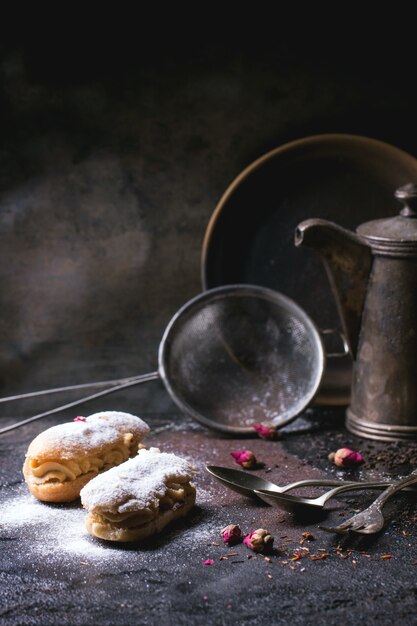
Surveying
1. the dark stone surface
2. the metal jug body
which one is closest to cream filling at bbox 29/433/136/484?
the dark stone surface

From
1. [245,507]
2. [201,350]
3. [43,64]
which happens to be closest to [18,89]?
[43,64]

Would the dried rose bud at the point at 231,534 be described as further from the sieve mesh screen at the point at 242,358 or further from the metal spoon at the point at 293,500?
the sieve mesh screen at the point at 242,358

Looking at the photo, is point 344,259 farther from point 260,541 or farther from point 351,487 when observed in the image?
point 260,541

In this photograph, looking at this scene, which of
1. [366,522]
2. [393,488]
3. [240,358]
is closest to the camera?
[366,522]

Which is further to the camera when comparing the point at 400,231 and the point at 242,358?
the point at 242,358

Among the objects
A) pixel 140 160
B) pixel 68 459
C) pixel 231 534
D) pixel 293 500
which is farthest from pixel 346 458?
pixel 140 160

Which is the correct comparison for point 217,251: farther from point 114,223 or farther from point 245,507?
point 245,507
